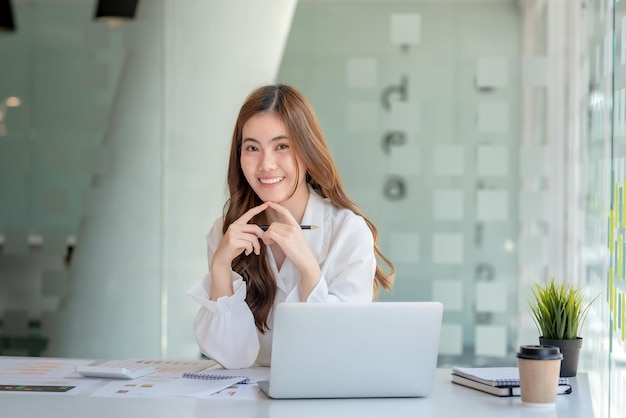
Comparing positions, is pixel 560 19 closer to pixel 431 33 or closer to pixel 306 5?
pixel 431 33

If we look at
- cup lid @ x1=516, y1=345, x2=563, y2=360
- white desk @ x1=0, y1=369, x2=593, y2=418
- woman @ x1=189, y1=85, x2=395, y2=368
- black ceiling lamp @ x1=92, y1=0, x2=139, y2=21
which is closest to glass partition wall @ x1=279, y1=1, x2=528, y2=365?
black ceiling lamp @ x1=92, y1=0, x2=139, y2=21

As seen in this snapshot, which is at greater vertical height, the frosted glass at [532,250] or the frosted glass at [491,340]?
the frosted glass at [532,250]

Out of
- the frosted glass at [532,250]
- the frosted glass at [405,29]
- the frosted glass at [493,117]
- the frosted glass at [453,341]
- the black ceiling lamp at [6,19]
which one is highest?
the black ceiling lamp at [6,19]

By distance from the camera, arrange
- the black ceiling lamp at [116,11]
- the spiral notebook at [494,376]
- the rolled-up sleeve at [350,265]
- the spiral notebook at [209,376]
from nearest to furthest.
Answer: the spiral notebook at [494,376]
the spiral notebook at [209,376]
the rolled-up sleeve at [350,265]
the black ceiling lamp at [116,11]

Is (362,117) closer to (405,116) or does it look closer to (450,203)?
(405,116)

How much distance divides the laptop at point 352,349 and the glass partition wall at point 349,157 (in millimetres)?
2700

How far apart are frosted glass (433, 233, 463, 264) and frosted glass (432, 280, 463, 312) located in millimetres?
115

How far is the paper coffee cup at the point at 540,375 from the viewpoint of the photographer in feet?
6.97

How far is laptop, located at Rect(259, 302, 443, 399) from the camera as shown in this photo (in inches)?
84.3

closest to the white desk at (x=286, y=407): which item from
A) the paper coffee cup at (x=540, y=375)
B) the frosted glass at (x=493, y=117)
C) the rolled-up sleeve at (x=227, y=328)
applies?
the paper coffee cup at (x=540, y=375)

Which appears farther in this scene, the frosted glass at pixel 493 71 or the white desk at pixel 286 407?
the frosted glass at pixel 493 71

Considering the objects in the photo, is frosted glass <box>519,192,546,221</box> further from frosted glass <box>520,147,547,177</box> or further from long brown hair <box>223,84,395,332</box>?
long brown hair <box>223,84,395,332</box>

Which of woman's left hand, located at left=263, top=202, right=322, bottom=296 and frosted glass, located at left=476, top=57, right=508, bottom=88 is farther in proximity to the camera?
frosted glass, located at left=476, top=57, right=508, bottom=88

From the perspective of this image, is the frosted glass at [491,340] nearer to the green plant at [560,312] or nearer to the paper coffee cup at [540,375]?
the green plant at [560,312]
